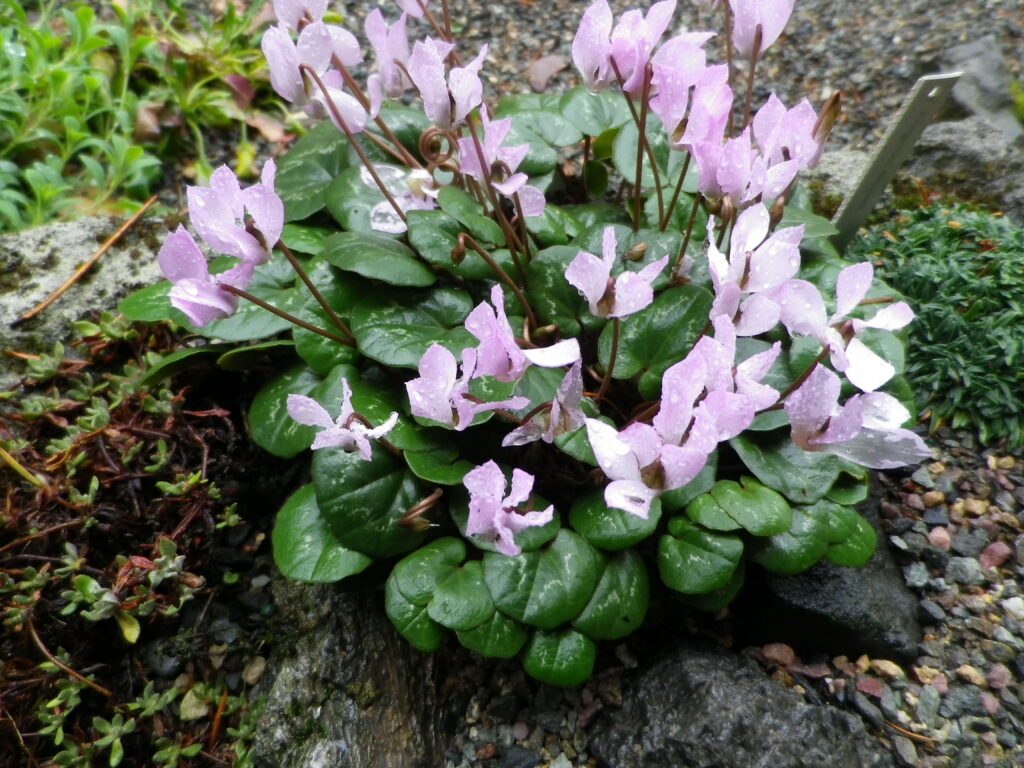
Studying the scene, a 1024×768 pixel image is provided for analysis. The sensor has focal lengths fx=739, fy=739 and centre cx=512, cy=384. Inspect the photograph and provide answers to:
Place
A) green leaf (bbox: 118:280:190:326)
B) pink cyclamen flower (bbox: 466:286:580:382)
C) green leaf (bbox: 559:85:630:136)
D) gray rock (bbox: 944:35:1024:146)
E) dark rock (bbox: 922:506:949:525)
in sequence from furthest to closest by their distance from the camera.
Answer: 1. gray rock (bbox: 944:35:1024:146)
2. green leaf (bbox: 559:85:630:136)
3. dark rock (bbox: 922:506:949:525)
4. green leaf (bbox: 118:280:190:326)
5. pink cyclamen flower (bbox: 466:286:580:382)

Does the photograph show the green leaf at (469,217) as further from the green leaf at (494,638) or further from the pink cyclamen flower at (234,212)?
the green leaf at (494,638)

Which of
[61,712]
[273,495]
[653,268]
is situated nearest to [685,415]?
[653,268]

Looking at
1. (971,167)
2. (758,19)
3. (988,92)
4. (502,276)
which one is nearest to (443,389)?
(502,276)

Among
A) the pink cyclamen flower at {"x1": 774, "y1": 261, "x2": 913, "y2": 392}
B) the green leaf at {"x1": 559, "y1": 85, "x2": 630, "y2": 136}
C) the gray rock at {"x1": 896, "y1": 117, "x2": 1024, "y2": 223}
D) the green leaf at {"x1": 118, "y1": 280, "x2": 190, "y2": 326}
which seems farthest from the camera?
the gray rock at {"x1": 896, "y1": 117, "x2": 1024, "y2": 223}

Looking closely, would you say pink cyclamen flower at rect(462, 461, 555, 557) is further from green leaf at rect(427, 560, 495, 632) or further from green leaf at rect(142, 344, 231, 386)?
green leaf at rect(142, 344, 231, 386)

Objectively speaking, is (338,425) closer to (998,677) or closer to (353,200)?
(353,200)

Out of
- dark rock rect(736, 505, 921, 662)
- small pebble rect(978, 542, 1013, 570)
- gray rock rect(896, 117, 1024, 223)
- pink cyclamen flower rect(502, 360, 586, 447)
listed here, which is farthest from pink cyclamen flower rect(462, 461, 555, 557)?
gray rock rect(896, 117, 1024, 223)
